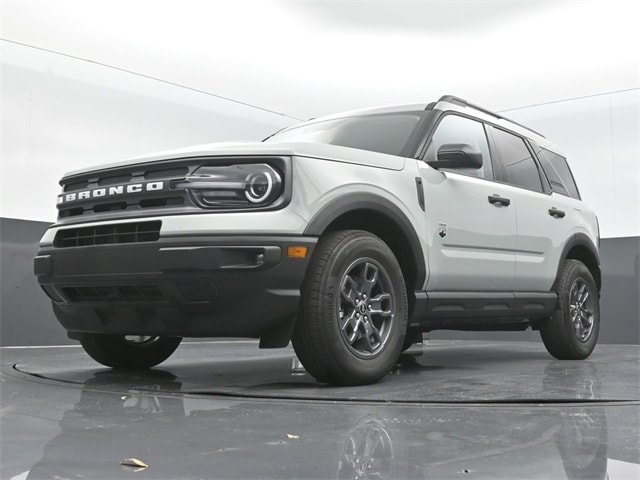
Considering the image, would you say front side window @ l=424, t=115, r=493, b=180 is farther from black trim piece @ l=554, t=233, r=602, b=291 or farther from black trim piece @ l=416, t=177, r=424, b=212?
black trim piece @ l=554, t=233, r=602, b=291

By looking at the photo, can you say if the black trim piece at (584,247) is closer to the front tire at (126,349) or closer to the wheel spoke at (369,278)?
the wheel spoke at (369,278)

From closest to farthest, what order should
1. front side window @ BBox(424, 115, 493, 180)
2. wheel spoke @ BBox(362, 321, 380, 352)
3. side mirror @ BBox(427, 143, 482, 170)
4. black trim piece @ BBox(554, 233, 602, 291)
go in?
wheel spoke @ BBox(362, 321, 380, 352)
side mirror @ BBox(427, 143, 482, 170)
front side window @ BBox(424, 115, 493, 180)
black trim piece @ BBox(554, 233, 602, 291)

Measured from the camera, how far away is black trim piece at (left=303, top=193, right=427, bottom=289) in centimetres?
391

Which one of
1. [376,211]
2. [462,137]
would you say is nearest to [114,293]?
[376,211]

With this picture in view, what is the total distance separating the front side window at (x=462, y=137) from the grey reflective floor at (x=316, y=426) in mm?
1462

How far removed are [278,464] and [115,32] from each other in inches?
273

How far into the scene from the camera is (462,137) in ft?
17.8

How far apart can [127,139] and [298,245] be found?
5.60m

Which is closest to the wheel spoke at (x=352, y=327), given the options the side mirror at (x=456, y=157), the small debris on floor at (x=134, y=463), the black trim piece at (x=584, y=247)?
the side mirror at (x=456, y=157)

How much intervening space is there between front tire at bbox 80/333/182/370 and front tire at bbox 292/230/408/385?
156 centimetres

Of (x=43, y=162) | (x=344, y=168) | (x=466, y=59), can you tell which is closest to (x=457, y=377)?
(x=344, y=168)

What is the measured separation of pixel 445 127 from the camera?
205 inches

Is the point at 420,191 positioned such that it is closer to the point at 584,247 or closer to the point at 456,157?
the point at 456,157

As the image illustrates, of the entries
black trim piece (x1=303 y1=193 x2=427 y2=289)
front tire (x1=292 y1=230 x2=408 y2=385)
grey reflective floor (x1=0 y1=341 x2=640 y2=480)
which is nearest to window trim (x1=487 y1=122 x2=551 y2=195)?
black trim piece (x1=303 y1=193 x2=427 y2=289)
